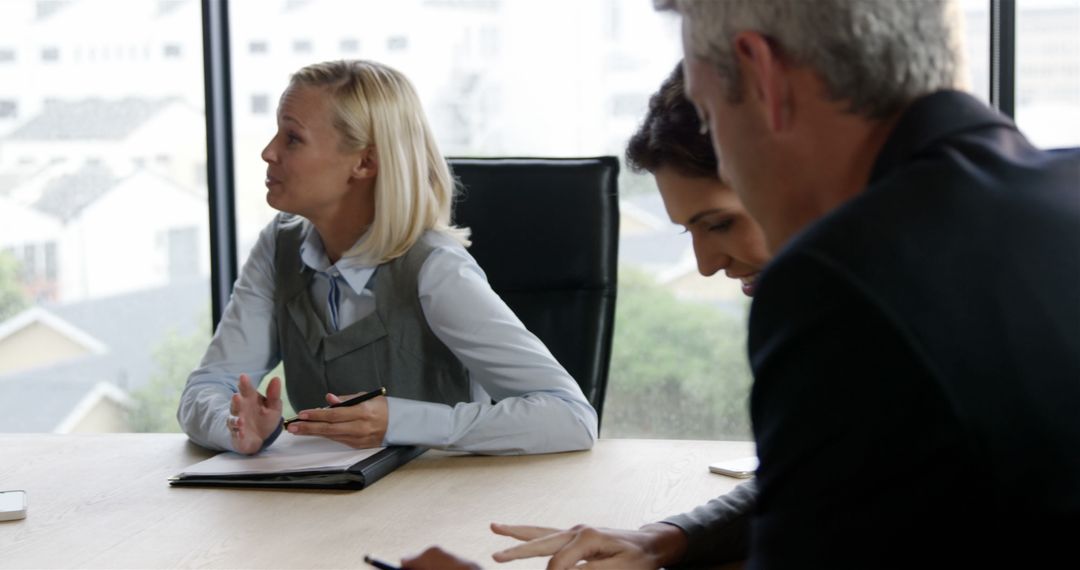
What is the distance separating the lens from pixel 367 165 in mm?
2291

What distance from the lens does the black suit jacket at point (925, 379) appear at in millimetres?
689

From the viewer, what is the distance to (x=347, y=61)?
7.70ft

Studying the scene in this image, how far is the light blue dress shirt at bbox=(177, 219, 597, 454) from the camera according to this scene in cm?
182

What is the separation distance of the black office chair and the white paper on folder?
61cm

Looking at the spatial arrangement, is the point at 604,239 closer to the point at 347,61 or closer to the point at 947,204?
the point at 347,61

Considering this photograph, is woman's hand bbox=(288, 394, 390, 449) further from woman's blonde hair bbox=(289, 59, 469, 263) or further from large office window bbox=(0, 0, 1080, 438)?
large office window bbox=(0, 0, 1080, 438)

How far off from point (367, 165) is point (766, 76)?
152 centimetres

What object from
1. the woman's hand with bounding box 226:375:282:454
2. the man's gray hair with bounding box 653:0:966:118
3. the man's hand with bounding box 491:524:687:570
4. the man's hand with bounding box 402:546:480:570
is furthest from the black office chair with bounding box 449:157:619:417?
the man's gray hair with bounding box 653:0:966:118

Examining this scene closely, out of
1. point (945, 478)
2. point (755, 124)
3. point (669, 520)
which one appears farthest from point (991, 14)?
point (945, 478)

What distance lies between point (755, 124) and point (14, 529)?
1.08m

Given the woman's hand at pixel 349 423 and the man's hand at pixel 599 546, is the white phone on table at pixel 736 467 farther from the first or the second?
the woman's hand at pixel 349 423

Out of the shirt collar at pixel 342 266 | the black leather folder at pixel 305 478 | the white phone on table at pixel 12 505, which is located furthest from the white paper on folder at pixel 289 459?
the shirt collar at pixel 342 266

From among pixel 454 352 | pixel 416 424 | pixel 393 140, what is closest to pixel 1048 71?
pixel 393 140

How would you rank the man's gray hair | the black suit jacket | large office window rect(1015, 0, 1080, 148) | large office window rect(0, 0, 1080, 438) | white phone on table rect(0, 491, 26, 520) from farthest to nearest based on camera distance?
large office window rect(0, 0, 1080, 438), large office window rect(1015, 0, 1080, 148), white phone on table rect(0, 491, 26, 520), the man's gray hair, the black suit jacket
